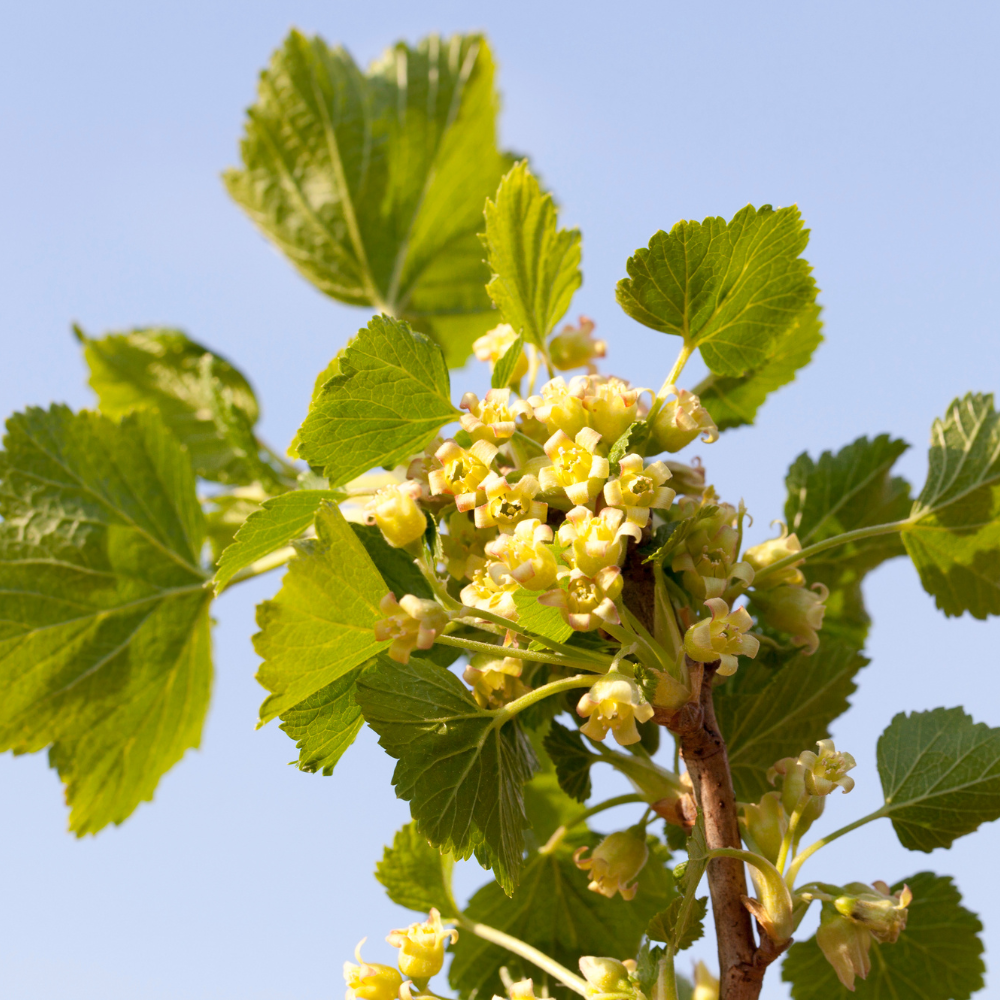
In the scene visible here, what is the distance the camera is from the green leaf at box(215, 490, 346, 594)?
1.10 m

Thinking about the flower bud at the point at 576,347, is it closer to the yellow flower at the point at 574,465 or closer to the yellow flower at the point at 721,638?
the yellow flower at the point at 574,465

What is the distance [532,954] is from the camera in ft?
3.80

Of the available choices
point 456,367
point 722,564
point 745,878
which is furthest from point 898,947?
point 456,367

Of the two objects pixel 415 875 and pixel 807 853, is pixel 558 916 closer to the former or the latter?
pixel 415 875

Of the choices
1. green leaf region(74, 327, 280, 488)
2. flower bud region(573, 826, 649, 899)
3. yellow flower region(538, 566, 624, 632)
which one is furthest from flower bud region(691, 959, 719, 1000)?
green leaf region(74, 327, 280, 488)

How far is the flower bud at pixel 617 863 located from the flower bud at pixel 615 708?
10.7 inches

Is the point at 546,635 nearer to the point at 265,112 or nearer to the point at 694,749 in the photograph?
the point at 694,749

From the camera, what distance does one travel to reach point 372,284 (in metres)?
2.04

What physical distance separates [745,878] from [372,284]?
1.40 m

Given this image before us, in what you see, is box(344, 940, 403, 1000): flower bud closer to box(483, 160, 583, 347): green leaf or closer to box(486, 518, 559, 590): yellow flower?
box(486, 518, 559, 590): yellow flower

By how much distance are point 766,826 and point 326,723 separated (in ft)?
1.58

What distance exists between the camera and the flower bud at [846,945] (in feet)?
3.25

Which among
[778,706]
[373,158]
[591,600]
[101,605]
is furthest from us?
[373,158]

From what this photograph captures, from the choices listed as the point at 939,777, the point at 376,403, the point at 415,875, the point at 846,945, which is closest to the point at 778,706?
the point at 939,777
